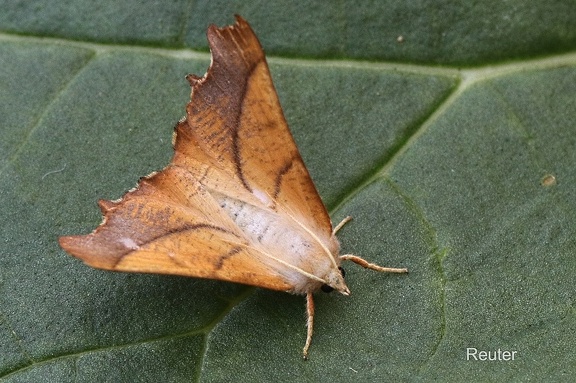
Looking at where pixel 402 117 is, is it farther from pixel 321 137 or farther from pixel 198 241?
pixel 198 241

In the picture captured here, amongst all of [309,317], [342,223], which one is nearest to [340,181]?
[342,223]

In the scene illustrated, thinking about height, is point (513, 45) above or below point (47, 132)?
below

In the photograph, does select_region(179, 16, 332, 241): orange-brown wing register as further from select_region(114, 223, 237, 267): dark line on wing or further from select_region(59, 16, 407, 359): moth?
select_region(114, 223, 237, 267): dark line on wing

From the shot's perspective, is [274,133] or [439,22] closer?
[274,133]

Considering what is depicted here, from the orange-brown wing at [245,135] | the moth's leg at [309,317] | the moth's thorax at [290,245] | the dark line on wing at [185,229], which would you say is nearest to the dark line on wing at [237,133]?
the orange-brown wing at [245,135]

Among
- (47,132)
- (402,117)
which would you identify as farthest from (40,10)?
(402,117)

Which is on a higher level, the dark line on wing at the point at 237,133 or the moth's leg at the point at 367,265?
the dark line on wing at the point at 237,133

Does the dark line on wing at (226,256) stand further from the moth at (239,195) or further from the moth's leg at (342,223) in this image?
the moth's leg at (342,223)
